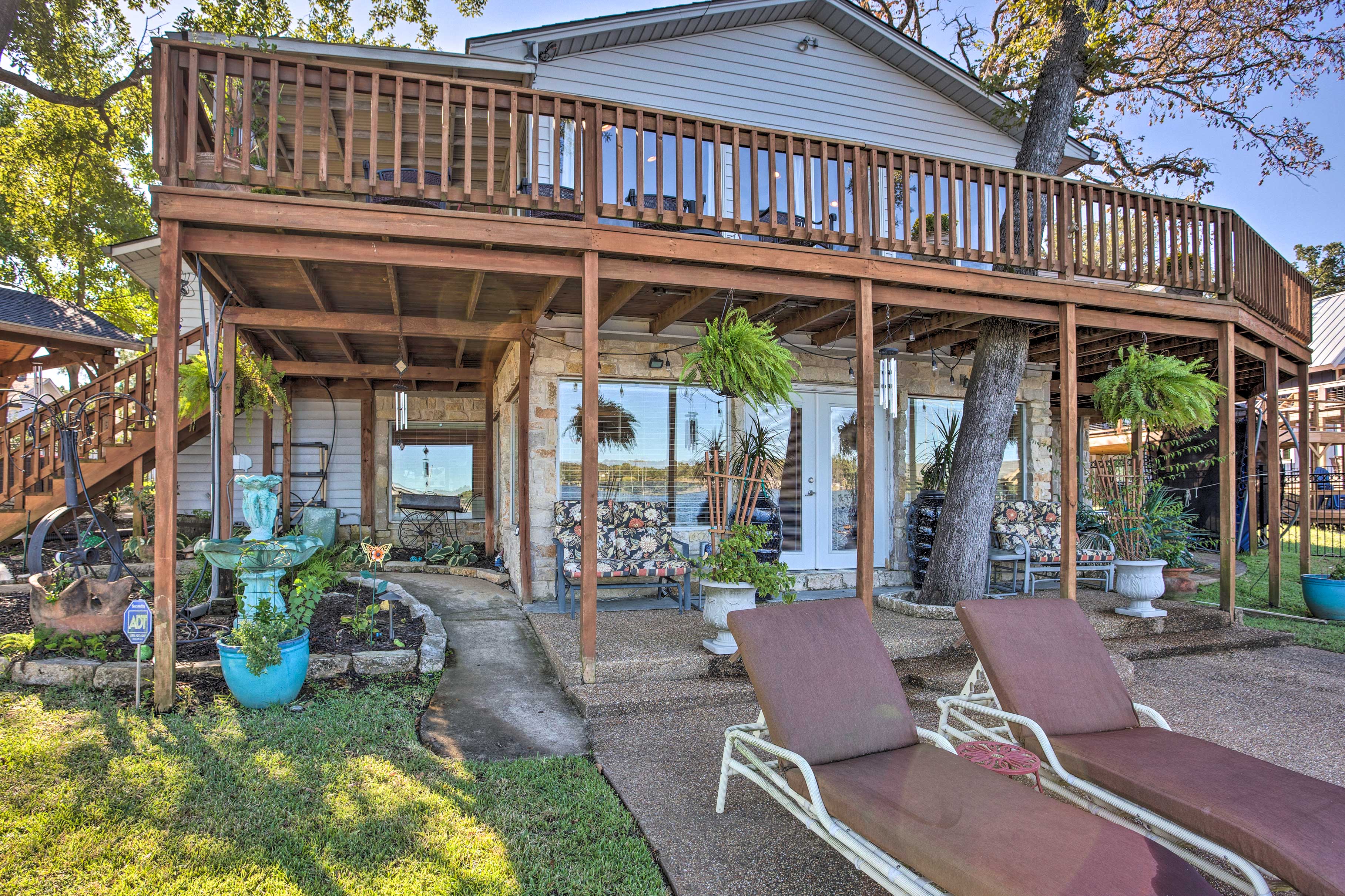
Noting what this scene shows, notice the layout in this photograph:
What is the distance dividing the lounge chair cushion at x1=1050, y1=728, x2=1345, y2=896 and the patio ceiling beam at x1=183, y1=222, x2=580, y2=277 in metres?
3.50

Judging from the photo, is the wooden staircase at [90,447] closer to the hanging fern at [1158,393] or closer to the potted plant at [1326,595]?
the hanging fern at [1158,393]

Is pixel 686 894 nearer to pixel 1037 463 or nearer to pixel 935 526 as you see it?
pixel 935 526

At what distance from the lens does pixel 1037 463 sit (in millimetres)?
7875

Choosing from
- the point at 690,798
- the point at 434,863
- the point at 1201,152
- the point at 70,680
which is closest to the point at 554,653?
the point at 690,798

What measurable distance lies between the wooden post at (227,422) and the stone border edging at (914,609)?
5.21 m

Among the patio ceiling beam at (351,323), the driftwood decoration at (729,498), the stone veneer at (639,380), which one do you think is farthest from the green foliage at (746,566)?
the patio ceiling beam at (351,323)

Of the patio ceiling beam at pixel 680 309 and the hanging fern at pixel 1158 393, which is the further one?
the hanging fern at pixel 1158 393

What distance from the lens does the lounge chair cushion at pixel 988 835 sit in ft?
5.60

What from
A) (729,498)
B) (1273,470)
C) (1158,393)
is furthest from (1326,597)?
(729,498)

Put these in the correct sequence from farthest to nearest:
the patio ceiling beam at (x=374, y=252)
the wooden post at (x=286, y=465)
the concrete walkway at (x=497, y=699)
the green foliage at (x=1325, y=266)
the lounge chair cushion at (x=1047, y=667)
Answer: the green foliage at (x=1325, y=266) < the wooden post at (x=286, y=465) < the patio ceiling beam at (x=374, y=252) < the concrete walkway at (x=497, y=699) < the lounge chair cushion at (x=1047, y=667)

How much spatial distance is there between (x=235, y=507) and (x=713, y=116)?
7.40 metres

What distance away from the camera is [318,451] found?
9.76m

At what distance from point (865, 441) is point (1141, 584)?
8.87 ft

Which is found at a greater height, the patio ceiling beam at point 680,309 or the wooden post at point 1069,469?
the patio ceiling beam at point 680,309
